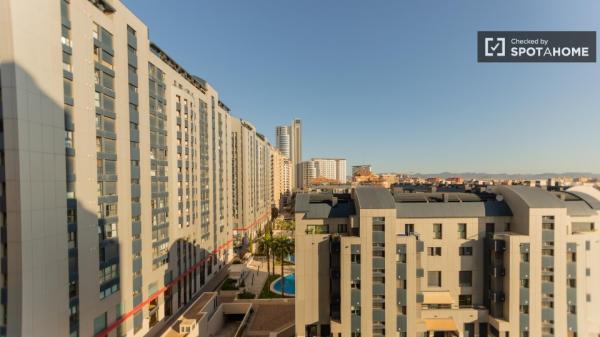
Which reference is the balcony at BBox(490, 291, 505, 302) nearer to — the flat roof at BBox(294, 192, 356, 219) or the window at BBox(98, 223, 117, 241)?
the flat roof at BBox(294, 192, 356, 219)

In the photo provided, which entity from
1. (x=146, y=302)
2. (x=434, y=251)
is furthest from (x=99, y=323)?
(x=434, y=251)

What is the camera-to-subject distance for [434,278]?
117 ft

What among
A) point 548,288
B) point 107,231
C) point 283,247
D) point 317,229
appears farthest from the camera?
point 283,247

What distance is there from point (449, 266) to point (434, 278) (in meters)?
2.63

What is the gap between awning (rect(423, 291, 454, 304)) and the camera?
111 ft

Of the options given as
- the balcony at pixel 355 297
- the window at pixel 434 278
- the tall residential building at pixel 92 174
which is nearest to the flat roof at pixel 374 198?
the balcony at pixel 355 297

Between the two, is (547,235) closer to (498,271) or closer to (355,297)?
(498,271)

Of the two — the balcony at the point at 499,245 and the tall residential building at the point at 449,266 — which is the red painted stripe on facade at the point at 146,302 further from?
the balcony at the point at 499,245

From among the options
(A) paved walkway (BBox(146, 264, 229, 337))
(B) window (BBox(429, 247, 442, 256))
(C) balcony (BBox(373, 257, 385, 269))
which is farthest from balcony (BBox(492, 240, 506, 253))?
(A) paved walkway (BBox(146, 264, 229, 337))

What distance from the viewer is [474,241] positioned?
3534 cm

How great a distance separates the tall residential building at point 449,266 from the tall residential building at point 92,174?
24.4m

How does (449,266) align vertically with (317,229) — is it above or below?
below

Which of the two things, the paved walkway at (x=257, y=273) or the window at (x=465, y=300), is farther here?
the paved walkway at (x=257, y=273)

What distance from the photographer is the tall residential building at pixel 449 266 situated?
3145 centimetres
